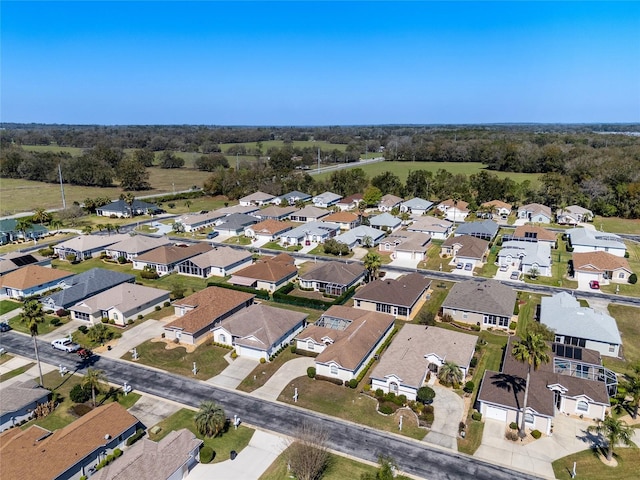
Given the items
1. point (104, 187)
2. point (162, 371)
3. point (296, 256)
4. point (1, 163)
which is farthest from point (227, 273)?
point (1, 163)

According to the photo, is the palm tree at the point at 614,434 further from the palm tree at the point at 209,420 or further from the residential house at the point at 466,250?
the residential house at the point at 466,250

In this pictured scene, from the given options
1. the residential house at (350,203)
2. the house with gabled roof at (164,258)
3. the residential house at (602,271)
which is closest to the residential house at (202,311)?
the house with gabled roof at (164,258)

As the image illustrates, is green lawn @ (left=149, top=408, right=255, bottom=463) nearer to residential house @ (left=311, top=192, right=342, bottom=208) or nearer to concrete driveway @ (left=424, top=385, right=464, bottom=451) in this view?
concrete driveway @ (left=424, top=385, right=464, bottom=451)

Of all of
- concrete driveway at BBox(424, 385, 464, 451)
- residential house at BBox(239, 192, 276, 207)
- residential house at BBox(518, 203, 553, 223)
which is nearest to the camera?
concrete driveway at BBox(424, 385, 464, 451)

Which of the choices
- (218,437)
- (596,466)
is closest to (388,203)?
(596,466)

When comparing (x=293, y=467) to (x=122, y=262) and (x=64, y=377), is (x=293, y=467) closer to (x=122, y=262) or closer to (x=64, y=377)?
(x=64, y=377)

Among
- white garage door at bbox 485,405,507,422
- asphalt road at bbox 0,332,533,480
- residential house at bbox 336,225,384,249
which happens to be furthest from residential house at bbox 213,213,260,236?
white garage door at bbox 485,405,507,422
